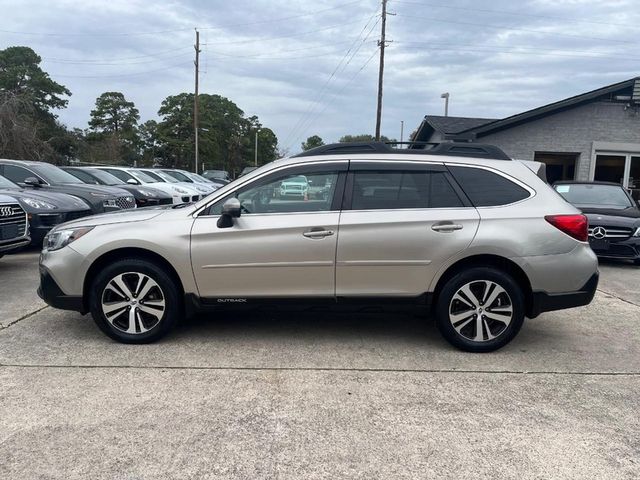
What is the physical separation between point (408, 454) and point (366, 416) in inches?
18.4

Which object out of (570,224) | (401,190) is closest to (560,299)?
(570,224)

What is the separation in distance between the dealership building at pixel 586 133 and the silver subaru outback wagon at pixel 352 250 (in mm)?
11206

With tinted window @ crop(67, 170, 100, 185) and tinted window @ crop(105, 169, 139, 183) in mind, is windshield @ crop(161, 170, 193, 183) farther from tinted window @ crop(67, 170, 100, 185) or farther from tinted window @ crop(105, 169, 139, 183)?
tinted window @ crop(67, 170, 100, 185)

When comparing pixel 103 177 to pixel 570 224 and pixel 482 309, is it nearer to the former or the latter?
pixel 482 309

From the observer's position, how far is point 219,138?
7650 centimetres

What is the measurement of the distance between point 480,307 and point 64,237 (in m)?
3.69

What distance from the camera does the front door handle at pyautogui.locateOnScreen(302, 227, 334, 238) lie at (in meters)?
4.29

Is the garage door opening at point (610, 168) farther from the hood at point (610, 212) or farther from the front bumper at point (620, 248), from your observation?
the front bumper at point (620, 248)

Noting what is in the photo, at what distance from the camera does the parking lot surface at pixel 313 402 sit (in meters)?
2.78

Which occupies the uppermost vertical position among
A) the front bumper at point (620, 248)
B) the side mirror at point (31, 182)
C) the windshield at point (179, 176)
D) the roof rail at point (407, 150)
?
the windshield at point (179, 176)

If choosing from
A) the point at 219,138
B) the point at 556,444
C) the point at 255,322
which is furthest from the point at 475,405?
the point at 219,138

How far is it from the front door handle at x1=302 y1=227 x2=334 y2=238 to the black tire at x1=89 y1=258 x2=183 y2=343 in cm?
125

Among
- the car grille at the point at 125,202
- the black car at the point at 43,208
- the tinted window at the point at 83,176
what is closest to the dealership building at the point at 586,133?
the car grille at the point at 125,202

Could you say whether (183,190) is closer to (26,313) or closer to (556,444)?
(26,313)
